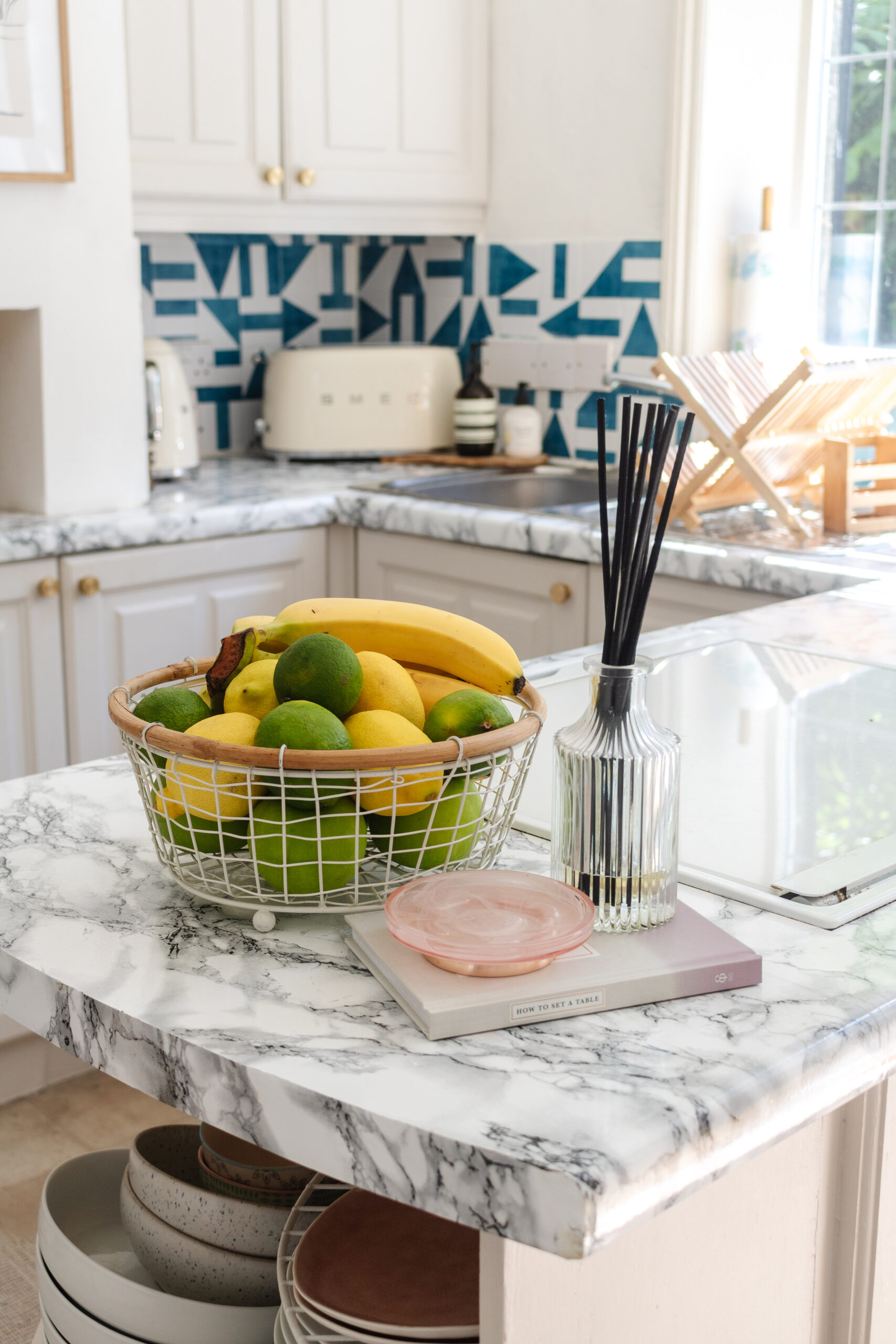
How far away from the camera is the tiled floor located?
1780 millimetres

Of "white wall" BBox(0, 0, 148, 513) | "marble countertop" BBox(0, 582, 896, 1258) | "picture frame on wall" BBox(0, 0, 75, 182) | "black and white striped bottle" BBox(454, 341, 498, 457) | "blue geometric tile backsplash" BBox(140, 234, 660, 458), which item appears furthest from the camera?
"black and white striped bottle" BBox(454, 341, 498, 457)

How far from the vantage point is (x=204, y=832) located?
2.69 feet

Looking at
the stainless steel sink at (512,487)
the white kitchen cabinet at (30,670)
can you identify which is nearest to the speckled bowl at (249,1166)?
the white kitchen cabinet at (30,670)

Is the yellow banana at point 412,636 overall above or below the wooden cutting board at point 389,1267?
above

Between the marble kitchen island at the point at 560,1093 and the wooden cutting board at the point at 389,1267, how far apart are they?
0.28 feet

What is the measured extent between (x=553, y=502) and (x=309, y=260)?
0.98 meters

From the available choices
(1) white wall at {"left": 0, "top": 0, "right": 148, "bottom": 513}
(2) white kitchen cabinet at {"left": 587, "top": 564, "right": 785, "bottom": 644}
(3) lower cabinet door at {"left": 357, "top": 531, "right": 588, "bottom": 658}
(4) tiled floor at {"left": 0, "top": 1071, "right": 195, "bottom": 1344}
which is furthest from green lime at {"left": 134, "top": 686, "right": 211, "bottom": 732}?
(1) white wall at {"left": 0, "top": 0, "right": 148, "bottom": 513}

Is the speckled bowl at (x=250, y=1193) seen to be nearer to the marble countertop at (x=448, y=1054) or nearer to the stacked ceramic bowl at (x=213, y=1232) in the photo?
the stacked ceramic bowl at (x=213, y=1232)

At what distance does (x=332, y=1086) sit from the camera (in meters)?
0.66

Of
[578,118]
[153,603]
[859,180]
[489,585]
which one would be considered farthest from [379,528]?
[859,180]

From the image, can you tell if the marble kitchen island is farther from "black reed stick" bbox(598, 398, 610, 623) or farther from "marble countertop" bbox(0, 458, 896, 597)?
"marble countertop" bbox(0, 458, 896, 597)

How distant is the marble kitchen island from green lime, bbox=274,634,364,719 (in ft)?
0.47

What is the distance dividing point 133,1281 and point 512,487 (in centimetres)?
240

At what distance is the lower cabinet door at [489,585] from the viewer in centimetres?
241
